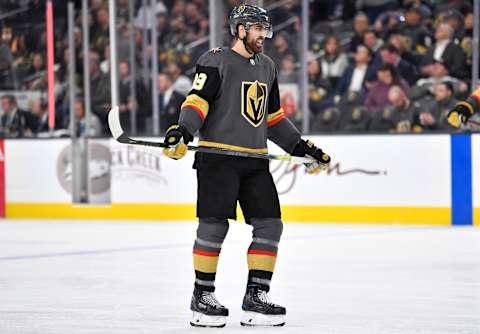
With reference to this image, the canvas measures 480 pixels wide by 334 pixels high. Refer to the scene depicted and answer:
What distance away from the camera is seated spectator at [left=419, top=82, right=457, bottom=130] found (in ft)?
34.6

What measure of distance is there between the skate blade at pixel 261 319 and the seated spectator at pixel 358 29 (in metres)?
7.31

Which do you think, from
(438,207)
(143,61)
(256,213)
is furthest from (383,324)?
(143,61)

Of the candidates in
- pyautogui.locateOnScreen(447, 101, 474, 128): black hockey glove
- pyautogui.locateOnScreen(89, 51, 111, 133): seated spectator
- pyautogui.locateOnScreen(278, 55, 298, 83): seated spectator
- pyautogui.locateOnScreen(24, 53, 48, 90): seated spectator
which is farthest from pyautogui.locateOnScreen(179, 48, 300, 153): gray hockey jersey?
pyautogui.locateOnScreen(24, 53, 48, 90): seated spectator

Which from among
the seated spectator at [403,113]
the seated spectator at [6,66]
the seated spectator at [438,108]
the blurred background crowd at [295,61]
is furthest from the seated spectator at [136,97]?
the seated spectator at [438,108]

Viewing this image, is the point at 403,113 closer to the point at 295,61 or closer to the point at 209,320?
the point at 295,61

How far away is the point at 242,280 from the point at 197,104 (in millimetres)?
1893

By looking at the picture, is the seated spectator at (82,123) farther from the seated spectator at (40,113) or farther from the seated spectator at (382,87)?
the seated spectator at (382,87)

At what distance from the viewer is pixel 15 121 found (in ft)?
40.8

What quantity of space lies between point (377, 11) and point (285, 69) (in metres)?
1.23

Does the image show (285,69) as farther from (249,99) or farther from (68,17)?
(249,99)

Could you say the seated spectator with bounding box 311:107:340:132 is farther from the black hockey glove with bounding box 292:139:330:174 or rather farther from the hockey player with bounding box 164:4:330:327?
the hockey player with bounding box 164:4:330:327

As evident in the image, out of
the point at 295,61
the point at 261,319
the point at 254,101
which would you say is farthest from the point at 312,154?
the point at 295,61

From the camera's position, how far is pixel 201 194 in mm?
4629

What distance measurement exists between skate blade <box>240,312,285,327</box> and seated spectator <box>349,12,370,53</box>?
24.0 ft
